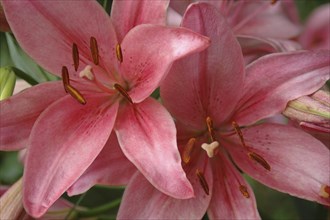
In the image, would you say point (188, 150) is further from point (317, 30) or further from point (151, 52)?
point (317, 30)

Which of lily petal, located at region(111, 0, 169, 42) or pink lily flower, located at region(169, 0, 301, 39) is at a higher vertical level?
lily petal, located at region(111, 0, 169, 42)

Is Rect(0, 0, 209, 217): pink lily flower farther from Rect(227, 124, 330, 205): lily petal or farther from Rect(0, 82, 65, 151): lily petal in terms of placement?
Rect(227, 124, 330, 205): lily petal

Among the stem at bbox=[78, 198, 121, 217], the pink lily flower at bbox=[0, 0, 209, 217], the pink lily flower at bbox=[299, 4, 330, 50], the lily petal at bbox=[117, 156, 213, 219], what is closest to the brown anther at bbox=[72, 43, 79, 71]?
the pink lily flower at bbox=[0, 0, 209, 217]

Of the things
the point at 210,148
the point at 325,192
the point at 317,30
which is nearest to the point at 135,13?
the point at 210,148

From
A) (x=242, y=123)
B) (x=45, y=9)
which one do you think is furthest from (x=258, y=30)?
(x=45, y=9)

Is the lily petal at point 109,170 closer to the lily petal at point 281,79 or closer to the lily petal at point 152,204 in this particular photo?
the lily petal at point 152,204

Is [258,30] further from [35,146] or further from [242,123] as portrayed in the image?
[35,146]
